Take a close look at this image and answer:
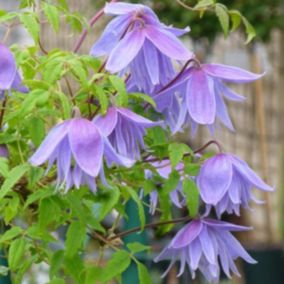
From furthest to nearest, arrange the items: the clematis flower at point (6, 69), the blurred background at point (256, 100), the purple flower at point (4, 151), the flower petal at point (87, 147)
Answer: the blurred background at point (256, 100), the purple flower at point (4, 151), the clematis flower at point (6, 69), the flower petal at point (87, 147)

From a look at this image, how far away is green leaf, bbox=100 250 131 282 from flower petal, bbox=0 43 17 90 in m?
0.26

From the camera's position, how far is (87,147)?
3.67 feet

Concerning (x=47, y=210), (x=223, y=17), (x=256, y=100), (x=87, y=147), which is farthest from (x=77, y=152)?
(x=256, y=100)

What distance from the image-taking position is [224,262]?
1309 millimetres

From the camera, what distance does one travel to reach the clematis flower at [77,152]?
1112 mm

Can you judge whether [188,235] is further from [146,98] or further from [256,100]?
[256,100]

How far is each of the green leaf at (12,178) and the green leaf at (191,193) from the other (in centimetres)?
21

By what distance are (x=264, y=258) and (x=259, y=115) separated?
1312 mm

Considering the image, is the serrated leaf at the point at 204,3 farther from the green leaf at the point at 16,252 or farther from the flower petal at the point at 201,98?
the green leaf at the point at 16,252

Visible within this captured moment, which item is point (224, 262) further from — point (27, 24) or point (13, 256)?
point (27, 24)

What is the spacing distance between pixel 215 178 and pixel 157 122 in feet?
0.38

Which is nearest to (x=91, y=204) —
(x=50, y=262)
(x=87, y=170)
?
(x=50, y=262)

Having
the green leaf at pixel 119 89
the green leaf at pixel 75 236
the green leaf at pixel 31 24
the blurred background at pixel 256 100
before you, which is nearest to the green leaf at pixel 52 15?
the green leaf at pixel 31 24

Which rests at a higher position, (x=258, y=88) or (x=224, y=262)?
(x=224, y=262)
